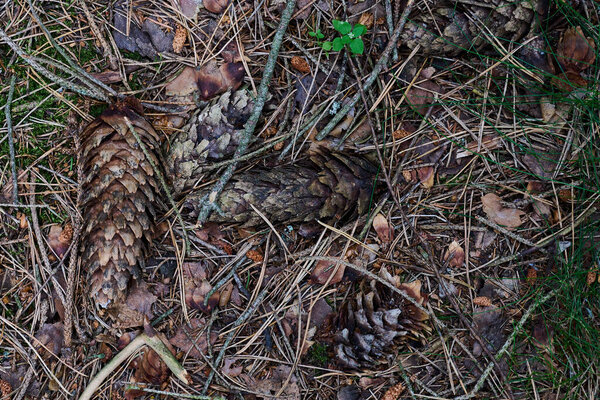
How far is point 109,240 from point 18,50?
3.52ft

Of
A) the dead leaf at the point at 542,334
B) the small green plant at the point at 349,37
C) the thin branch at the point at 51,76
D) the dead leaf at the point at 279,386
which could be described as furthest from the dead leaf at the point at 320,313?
the thin branch at the point at 51,76

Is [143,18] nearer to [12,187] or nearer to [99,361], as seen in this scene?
[12,187]

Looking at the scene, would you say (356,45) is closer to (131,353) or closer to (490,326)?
(490,326)

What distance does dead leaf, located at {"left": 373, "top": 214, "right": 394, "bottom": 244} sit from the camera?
246 centimetres

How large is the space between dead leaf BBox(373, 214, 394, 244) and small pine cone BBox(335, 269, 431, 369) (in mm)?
172

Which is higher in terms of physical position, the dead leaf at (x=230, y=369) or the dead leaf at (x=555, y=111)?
the dead leaf at (x=555, y=111)

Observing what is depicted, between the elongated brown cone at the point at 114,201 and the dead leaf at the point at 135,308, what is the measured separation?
9 centimetres

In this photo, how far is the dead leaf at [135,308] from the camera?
238 cm

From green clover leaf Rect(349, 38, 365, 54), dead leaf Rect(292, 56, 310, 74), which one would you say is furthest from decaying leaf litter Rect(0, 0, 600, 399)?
green clover leaf Rect(349, 38, 365, 54)

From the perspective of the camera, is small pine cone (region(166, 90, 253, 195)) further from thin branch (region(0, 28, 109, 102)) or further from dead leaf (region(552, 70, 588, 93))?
dead leaf (region(552, 70, 588, 93))

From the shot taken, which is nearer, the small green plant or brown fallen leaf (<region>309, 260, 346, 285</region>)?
the small green plant

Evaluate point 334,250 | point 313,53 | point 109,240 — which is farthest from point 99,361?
point 313,53

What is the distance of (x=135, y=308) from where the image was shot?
240 cm

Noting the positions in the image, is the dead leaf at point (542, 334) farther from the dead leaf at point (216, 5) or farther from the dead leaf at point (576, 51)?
the dead leaf at point (216, 5)
